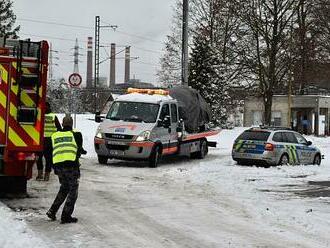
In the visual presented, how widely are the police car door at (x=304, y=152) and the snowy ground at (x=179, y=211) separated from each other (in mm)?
3808

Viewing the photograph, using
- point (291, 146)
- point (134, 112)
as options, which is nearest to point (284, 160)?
point (291, 146)

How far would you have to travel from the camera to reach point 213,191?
14.0 m

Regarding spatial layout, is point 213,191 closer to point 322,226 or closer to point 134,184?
point 134,184

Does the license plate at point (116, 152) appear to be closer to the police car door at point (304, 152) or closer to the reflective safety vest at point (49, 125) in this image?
the reflective safety vest at point (49, 125)

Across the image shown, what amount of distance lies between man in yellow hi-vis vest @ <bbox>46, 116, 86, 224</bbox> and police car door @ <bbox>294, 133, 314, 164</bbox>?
546 inches

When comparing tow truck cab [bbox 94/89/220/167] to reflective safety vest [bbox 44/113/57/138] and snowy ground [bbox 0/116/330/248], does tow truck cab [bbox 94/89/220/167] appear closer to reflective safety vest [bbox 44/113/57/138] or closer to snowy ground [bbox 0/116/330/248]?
snowy ground [bbox 0/116/330/248]

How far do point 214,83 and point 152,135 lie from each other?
89.3 ft

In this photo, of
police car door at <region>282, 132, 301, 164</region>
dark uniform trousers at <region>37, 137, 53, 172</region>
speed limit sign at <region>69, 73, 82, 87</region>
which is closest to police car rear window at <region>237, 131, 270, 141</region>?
police car door at <region>282, 132, 301, 164</region>

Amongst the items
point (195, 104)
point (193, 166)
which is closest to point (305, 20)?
point (195, 104)

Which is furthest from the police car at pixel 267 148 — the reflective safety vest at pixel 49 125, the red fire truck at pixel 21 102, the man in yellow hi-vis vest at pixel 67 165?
the man in yellow hi-vis vest at pixel 67 165

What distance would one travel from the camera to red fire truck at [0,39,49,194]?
1088cm

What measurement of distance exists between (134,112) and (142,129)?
3.70ft

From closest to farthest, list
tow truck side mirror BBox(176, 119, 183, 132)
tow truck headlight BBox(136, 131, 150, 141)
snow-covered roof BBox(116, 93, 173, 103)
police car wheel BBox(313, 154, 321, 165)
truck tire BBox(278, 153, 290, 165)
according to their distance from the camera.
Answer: tow truck headlight BBox(136, 131, 150, 141)
snow-covered roof BBox(116, 93, 173, 103)
truck tire BBox(278, 153, 290, 165)
tow truck side mirror BBox(176, 119, 183, 132)
police car wheel BBox(313, 154, 321, 165)

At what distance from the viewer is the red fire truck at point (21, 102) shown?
10875mm
